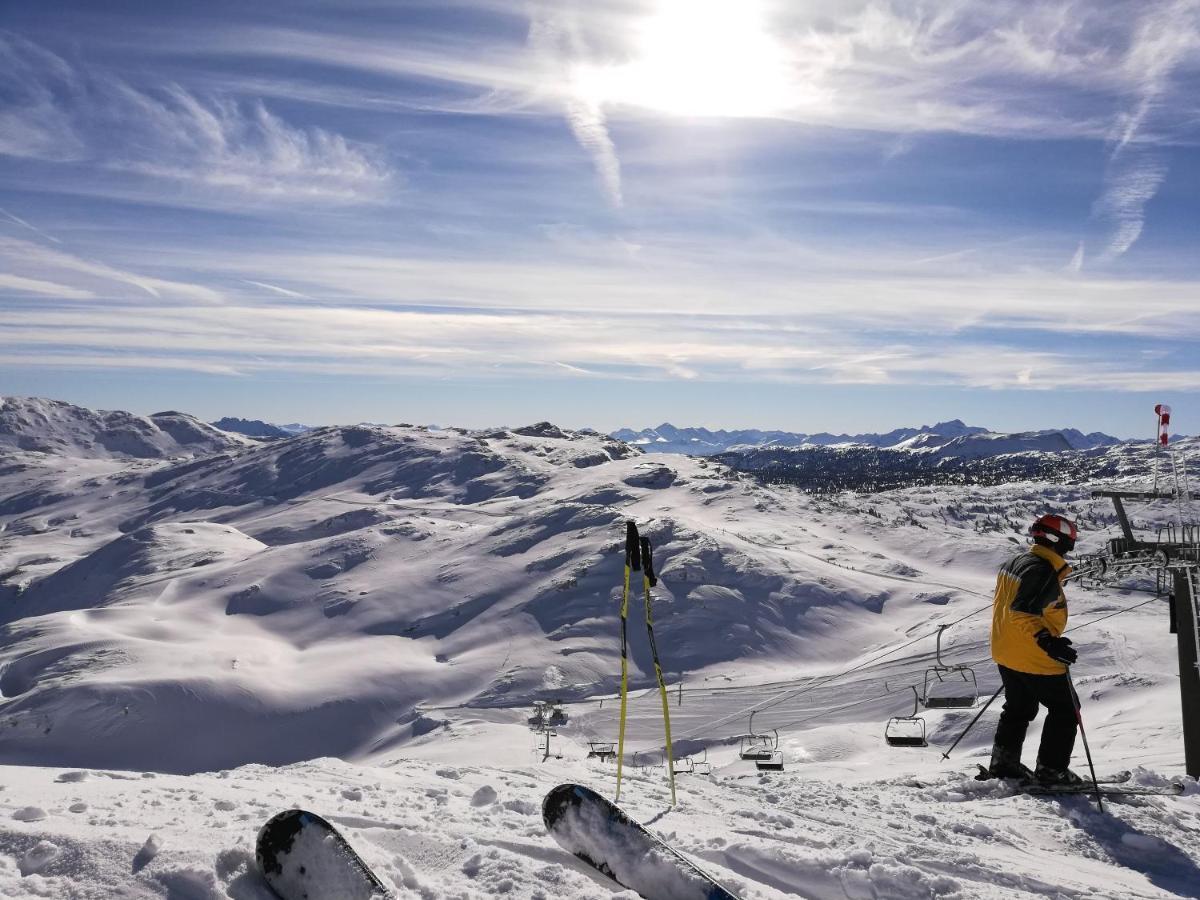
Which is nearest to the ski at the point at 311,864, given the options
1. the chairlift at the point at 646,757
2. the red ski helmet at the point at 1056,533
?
the red ski helmet at the point at 1056,533

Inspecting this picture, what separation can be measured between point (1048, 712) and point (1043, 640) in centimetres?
94

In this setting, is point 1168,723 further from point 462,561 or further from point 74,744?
point 462,561

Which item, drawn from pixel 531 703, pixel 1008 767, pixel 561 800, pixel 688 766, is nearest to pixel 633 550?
pixel 561 800

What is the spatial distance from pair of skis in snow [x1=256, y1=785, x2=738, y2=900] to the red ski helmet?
573cm

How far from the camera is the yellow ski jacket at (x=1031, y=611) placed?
920cm

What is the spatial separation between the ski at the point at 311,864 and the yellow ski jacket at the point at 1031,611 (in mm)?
7131

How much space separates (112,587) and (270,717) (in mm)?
90249

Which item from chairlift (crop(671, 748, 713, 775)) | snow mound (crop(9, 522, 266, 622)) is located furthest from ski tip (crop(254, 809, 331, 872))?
snow mound (crop(9, 522, 266, 622))

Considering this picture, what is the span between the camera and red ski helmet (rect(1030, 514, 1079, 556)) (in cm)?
929

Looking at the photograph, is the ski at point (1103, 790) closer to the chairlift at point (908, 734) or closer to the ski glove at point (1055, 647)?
the ski glove at point (1055, 647)

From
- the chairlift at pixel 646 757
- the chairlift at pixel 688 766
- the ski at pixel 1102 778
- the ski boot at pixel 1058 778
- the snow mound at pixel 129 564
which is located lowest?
the chairlift at pixel 646 757

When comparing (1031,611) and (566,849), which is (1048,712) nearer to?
(1031,611)

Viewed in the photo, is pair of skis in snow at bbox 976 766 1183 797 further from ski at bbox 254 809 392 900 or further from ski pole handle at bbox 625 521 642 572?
ski at bbox 254 809 392 900

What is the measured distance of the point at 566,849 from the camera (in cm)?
647
